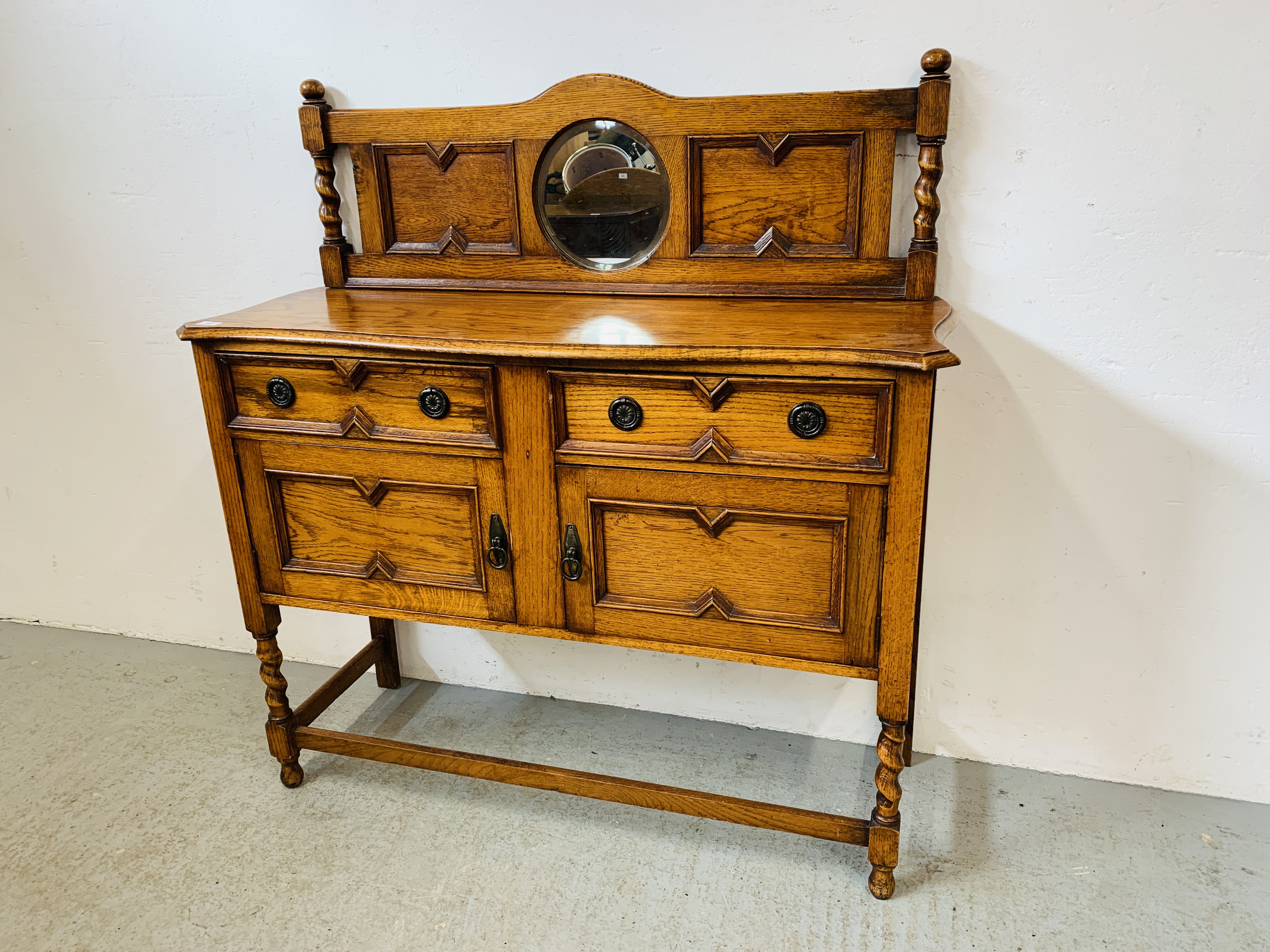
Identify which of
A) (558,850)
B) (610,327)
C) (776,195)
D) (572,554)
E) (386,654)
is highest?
(776,195)

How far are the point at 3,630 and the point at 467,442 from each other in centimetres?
224

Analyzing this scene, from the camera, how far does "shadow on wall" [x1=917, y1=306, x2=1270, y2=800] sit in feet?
6.64

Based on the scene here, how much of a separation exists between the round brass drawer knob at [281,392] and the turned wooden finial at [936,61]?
4.68 feet

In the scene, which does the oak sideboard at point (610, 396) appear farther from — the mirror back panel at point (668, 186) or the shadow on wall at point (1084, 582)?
the shadow on wall at point (1084, 582)

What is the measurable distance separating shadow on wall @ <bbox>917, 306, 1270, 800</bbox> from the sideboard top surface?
1.17 feet

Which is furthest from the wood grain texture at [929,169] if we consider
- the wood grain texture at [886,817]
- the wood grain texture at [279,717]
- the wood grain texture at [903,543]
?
the wood grain texture at [279,717]

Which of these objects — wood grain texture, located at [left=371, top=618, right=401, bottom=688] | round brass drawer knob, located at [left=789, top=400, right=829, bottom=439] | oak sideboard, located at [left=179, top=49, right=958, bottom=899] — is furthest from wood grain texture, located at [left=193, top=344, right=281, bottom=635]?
round brass drawer knob, located at [left=789, top=400, right=829, bottom=439]

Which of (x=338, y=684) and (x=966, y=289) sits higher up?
(x=966, y=289)

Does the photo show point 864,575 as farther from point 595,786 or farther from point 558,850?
point 558,850

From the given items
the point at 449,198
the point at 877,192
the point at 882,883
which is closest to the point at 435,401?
the point at 449,198

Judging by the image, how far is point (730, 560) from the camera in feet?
5.73

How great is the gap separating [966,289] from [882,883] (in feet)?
4.19

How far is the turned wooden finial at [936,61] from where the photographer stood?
1812 millimetres

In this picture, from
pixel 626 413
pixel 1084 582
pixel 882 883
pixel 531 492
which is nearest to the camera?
pixel 626 413
